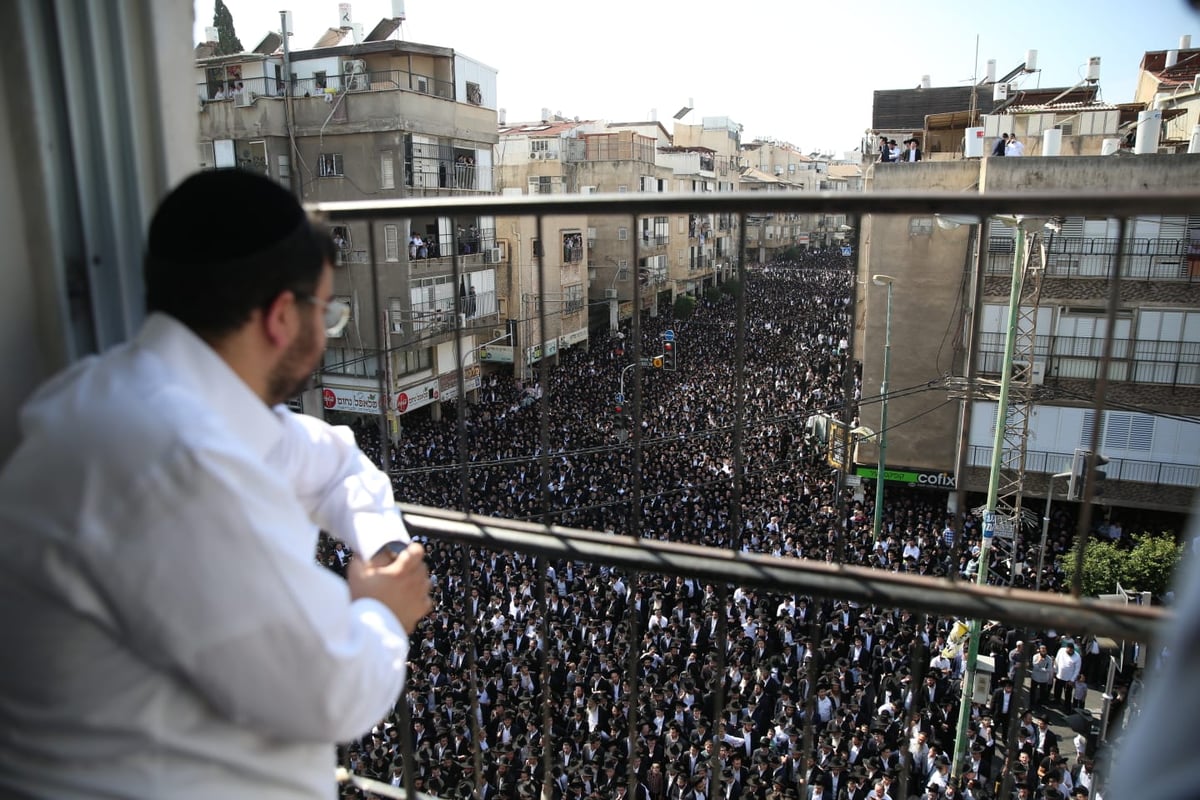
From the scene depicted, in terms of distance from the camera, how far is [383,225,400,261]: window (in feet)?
68.3

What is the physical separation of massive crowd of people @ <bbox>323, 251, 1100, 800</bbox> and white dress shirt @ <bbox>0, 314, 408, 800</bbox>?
3.01ft

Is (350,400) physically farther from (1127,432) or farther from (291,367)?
(291,367)

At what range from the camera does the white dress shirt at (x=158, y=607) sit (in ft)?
3.47

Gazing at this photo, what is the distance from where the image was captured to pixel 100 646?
3.63 ft

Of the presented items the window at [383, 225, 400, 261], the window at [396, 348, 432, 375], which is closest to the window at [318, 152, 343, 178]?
the window at [383, 225, 400, 261]

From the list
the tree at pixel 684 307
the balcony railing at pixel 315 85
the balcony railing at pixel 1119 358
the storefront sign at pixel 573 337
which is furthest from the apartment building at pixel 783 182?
the balcony railing at pixel 1119 358

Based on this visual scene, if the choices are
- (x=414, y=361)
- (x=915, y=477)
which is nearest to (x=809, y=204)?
(x=915, y=477)

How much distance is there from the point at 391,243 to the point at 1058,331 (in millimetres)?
14482

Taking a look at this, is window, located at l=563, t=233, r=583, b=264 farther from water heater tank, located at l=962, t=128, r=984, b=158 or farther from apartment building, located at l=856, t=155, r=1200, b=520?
water heater tank, located at l=962, t=128, r=984, b=158

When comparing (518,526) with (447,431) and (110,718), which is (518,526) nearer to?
(110,718)

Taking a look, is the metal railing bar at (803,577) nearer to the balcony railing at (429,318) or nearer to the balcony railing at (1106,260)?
the balcony railing at (1106,260)

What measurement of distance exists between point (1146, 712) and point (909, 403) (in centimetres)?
1939

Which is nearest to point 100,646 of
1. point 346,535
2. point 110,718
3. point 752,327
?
point 110,718

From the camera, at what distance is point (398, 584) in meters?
1.59
